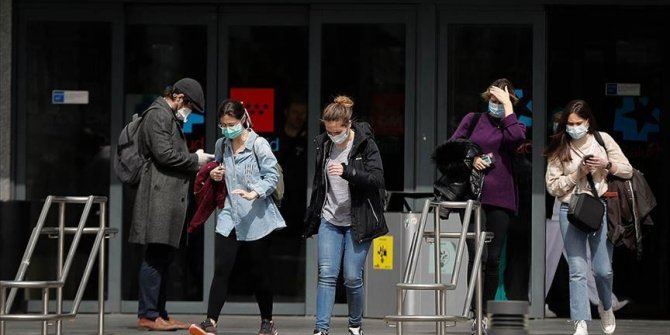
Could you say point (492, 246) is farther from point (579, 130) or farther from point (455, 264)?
point (455, 264)

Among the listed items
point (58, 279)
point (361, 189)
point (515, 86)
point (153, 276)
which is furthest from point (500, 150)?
point (58, 279)

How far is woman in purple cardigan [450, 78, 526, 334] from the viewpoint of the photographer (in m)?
10.3

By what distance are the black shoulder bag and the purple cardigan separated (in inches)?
18.7

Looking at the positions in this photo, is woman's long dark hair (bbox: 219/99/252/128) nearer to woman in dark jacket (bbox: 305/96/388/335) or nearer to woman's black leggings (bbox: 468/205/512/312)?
woman in dark jacket (bbox: 305/96/388/335)

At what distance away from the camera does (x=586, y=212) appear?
10125 mm

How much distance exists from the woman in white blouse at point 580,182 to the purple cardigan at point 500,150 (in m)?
0.29

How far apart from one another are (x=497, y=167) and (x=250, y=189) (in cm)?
180

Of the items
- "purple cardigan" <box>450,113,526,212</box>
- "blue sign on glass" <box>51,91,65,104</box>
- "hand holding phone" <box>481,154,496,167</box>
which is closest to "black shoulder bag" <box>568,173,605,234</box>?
"purple cardigan" <box>450,113,526,212</box>

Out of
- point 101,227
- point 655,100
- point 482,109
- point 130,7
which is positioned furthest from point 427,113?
point 101,227

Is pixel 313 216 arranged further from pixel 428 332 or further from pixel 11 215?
pixel 11 215

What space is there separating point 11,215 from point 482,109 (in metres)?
4.24

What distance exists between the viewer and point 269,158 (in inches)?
405

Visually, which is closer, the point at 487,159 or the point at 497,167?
the point at 487,159

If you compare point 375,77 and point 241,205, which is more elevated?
point 375,77
